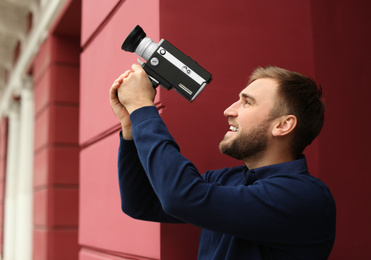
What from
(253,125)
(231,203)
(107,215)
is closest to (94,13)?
(107,215)

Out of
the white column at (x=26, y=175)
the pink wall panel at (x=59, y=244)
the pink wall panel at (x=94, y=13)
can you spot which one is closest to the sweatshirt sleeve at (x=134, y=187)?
the pink wall panel at (x=94, y=13)

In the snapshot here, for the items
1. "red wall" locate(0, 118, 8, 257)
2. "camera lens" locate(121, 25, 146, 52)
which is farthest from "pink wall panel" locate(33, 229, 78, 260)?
"red wall" locate(0, 118, 8, 257)

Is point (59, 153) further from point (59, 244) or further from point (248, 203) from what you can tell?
point (248, 203)

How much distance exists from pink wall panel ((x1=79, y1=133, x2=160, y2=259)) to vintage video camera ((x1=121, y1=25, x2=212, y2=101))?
55 centimetres

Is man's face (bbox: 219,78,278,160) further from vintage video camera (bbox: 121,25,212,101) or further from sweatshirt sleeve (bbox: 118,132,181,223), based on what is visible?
sweatshirt sleeve (bbox: 118,132,181,223)

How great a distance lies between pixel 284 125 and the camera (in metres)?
1.10

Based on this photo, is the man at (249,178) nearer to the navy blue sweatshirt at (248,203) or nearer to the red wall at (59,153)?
the navy blue sweatshirt at (248,203)

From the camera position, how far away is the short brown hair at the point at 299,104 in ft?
3.63

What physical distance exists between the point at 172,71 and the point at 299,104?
323 millimetres

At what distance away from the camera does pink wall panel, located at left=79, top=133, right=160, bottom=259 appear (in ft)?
5.26

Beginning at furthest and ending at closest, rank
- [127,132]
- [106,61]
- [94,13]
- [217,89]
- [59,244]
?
[59,244] → [94,13] → [106,61] → [217,89] → [127,132]

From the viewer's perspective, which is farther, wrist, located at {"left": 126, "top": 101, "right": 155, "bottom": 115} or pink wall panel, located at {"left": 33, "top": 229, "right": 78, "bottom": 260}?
pink wall panel, located at {"left": 33, "top": 229, "right": 78, "bottom": 260}

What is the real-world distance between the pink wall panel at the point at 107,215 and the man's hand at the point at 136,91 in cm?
56

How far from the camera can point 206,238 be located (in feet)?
3.88
